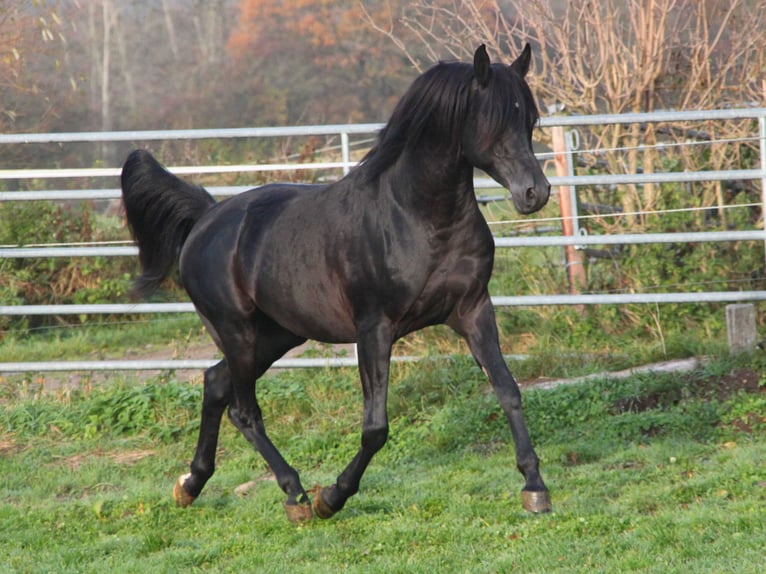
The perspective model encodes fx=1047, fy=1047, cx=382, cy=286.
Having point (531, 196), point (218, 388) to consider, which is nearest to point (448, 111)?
point (531, 196)

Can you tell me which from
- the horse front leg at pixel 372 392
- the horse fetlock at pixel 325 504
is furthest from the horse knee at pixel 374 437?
the horse fetlock at pixel 325 504

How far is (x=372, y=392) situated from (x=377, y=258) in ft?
1.96

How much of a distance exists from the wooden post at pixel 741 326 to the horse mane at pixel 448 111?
9.97 ft

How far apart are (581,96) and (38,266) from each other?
548 cm

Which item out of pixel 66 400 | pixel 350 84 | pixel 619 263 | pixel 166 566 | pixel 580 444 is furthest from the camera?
pixel 350 84

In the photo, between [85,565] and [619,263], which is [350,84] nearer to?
[619,263]

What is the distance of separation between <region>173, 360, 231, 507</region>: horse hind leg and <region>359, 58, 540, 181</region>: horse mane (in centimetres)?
152

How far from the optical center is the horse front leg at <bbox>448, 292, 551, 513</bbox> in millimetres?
4457

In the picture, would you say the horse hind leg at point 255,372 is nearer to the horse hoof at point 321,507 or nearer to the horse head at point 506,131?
the horse hoof at point 321,507

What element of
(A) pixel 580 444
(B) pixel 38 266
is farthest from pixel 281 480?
(B) pixel 38 266

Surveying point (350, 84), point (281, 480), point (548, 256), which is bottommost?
point (350, 84)

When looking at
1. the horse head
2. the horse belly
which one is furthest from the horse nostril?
the horse belly

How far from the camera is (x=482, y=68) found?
14.0 ft

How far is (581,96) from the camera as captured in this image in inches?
363
